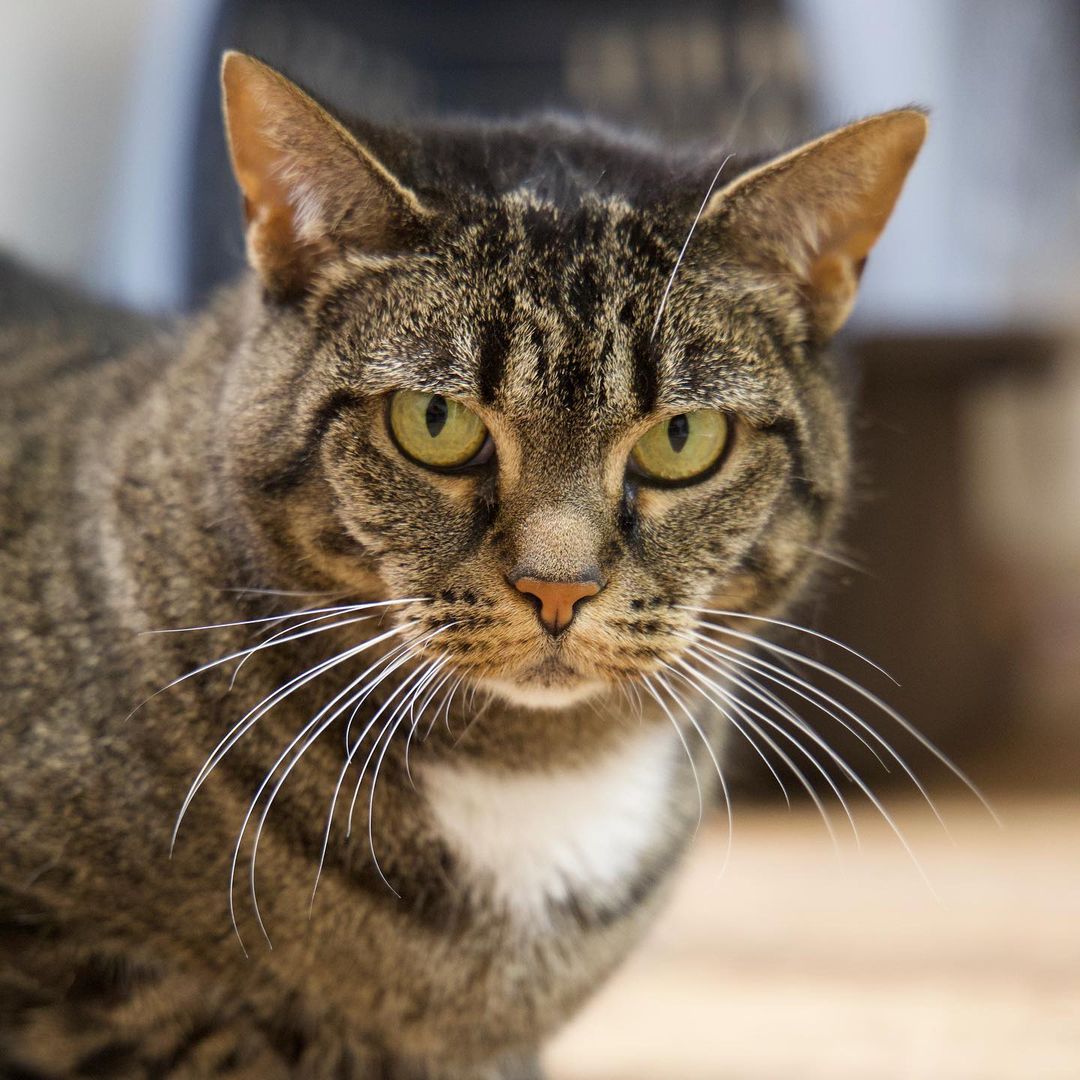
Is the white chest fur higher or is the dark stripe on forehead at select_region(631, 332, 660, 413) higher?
the dark stripe on forehead at select_region(631, 332, 660, 413)

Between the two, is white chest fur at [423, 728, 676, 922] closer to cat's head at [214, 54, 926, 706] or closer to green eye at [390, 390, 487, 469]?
cat's head at [214, 54, 926, 706]

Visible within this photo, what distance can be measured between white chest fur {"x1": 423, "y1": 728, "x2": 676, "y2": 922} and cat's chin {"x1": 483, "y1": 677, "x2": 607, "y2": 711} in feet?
0.50

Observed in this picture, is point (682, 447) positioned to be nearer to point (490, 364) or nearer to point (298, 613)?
point (490, 364)

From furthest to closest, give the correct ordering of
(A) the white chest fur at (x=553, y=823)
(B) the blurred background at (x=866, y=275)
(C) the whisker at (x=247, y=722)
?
(B) the blurred background at (x=866, y=275)
(A) the white chest fur at (x=553, y=823)
(C) the whisker at (x=247, y=722)

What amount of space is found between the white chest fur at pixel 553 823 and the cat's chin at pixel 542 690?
0.15 meters

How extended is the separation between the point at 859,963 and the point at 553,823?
77 centimetres

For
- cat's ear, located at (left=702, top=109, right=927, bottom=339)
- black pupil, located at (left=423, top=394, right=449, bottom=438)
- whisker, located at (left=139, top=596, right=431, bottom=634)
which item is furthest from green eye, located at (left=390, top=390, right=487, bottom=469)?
cat's ear, located at (left=702, top=109, right=927, bottom=339)

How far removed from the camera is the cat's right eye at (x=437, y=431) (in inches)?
46.1

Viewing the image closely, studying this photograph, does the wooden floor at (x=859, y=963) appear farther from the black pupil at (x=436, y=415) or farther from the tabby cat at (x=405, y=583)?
the black pupil at (x=436, y=415)

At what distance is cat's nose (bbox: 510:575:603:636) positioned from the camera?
1.11m

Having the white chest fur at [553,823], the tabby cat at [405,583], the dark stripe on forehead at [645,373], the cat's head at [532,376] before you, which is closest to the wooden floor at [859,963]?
the white chest fur at [553,823]

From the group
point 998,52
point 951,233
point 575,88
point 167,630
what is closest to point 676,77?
point 575,88

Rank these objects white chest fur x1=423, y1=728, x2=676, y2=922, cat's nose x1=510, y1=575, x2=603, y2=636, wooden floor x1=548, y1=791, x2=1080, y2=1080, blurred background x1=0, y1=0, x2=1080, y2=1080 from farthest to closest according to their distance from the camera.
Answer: blurred background x1=0, y1=0, x2=1080, y2=1080 < wooden floor x1=548, y1=791, x2=1080, y2=1080 < white chest fur x1=423, y1=728, x2=676, y2=922 < cat's nose x1=510, y1=575, x2=603, y2=636

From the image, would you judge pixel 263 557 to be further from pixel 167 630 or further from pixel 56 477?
pixel 56 477
